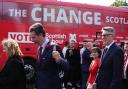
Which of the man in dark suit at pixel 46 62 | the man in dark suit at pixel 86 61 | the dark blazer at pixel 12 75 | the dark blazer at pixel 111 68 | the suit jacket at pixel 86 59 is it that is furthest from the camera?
the suit jacket at pixel 86 59

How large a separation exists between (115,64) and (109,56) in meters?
0.22

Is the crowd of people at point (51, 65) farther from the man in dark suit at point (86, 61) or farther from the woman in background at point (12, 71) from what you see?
the man in dark suit at point (86, 61)

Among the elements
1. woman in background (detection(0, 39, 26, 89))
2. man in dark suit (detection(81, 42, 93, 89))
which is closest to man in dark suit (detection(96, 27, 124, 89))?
woman in background (detection(0, 39, 26, 89))

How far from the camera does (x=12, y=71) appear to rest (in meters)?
7.87

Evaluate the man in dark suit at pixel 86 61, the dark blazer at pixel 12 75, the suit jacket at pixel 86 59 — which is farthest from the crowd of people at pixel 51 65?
the suit jacket at pixel 86 59

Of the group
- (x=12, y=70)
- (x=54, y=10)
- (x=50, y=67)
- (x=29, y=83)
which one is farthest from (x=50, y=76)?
(x=54, y=10)

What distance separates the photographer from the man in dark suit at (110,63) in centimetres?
752

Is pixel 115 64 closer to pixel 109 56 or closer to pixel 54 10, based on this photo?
pixel 109 56

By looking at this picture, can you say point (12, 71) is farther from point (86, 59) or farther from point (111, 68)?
point (86, 59)

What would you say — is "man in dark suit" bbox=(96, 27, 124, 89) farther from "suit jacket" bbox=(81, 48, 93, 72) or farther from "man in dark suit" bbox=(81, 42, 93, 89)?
"suit jacket" bbox=(81, 48, 93, 72)

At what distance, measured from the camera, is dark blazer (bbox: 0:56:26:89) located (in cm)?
787

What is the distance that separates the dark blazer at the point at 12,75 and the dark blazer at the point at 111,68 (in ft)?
4.35

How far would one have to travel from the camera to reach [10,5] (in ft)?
55.4

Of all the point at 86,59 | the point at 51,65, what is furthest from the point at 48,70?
the point at 86,59
